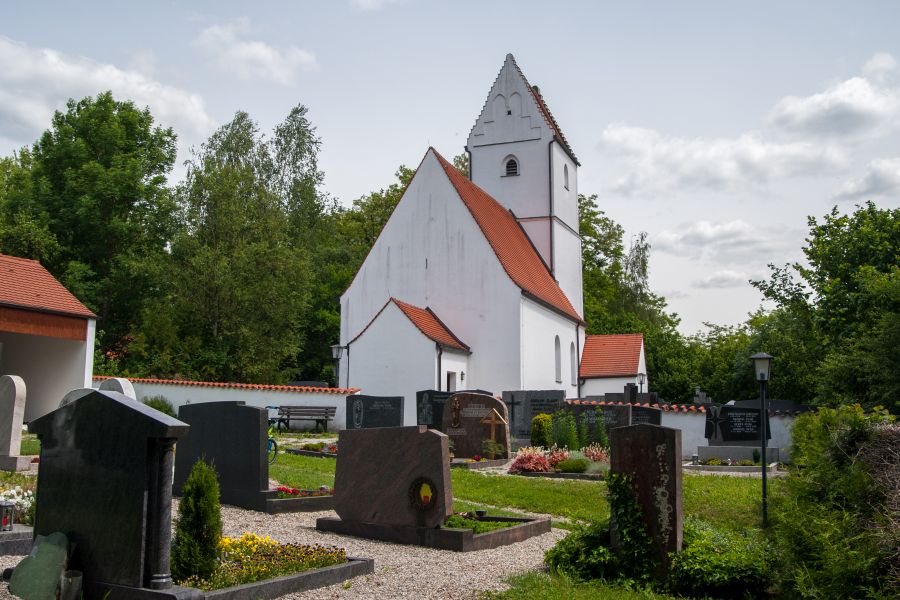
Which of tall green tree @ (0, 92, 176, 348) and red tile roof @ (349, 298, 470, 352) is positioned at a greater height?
tall green tree @ (0, 92, 176, 348)

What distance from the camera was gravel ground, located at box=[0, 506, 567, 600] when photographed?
6.74m

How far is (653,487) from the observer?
24.0ft

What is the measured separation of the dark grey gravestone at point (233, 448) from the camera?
10516 millimetres

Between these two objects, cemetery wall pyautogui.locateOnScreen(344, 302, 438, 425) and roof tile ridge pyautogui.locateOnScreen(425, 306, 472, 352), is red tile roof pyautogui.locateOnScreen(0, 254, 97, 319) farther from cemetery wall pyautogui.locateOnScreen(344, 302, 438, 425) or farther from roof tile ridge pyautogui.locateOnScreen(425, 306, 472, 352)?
roof tile ridge pyautogui.locateOnScreen(425, 306, 472, 352)

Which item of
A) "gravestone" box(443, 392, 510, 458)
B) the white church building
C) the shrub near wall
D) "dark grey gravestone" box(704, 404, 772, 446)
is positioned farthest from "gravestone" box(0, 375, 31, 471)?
"dark grey gravestone" box(704, 404, 772, 446)

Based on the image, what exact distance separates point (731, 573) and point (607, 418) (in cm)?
1338

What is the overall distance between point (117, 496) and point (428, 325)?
874 inches

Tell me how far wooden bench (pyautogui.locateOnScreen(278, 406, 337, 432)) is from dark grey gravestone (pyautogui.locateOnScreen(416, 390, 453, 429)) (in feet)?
12.0

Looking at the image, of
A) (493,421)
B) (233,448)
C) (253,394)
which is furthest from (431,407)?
(233,448)

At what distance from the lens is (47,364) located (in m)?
24.8

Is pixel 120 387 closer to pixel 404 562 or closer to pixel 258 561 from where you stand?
pixel 404 562

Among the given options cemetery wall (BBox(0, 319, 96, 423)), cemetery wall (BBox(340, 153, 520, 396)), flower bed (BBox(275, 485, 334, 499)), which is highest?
cemetery wall (BBox(340, 153, 520, 396))

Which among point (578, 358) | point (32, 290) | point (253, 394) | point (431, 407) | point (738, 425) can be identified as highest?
point (32, 290)

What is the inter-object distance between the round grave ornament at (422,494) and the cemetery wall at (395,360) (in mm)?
16553
